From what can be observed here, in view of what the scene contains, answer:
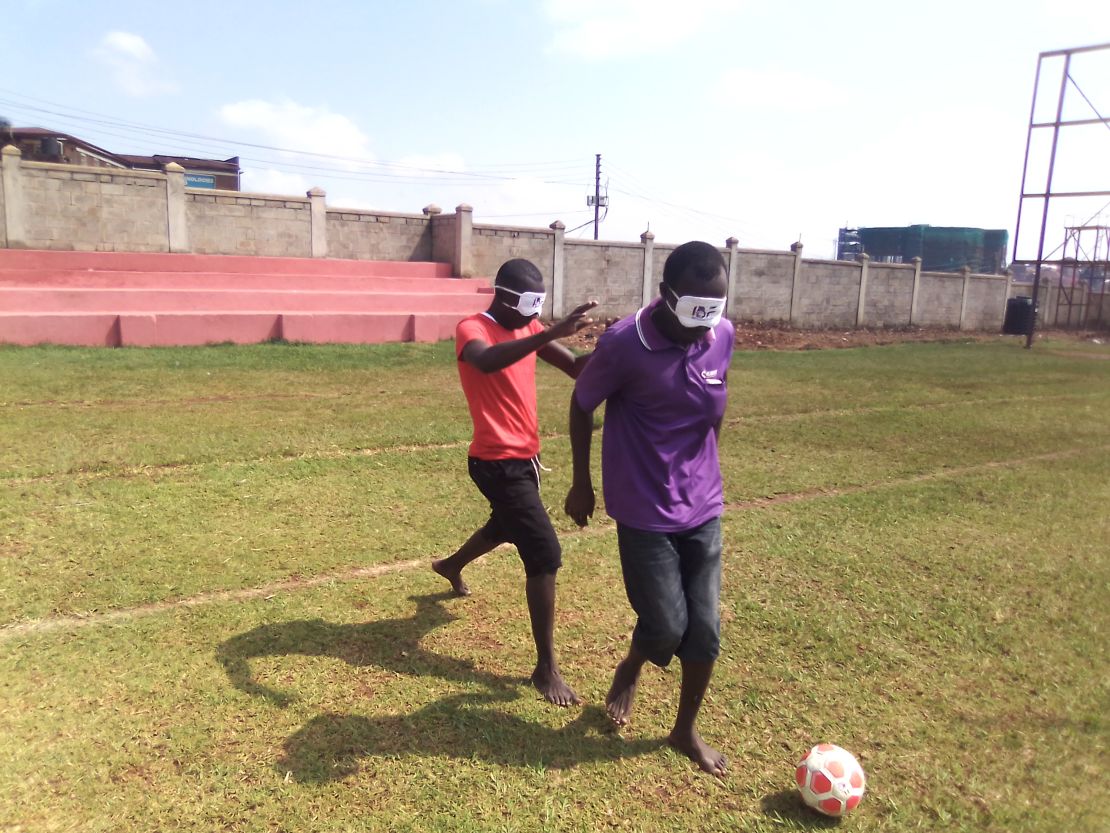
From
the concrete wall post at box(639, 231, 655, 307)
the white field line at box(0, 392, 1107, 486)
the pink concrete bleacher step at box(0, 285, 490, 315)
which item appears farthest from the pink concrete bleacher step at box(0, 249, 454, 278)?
the white field line at box(0, 392, 1107, 486)

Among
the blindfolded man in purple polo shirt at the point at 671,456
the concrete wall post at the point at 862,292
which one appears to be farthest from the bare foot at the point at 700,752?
the concrete wall post at the point at 862,292

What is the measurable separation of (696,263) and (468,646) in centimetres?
216

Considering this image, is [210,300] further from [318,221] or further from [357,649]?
[357,649]

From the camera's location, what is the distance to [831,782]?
2777mm

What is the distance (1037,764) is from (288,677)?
304 centimetres

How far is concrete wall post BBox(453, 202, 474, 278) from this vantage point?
20859 mm

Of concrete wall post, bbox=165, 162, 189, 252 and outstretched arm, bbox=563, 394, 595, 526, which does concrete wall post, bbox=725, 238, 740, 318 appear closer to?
concrete wall post, bbox=165, 162, 189, 252

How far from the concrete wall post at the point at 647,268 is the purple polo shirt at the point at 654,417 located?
835 inches

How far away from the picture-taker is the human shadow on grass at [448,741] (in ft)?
9.80

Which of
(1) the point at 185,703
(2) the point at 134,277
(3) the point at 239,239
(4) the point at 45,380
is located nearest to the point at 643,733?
(1) the point at 185,703

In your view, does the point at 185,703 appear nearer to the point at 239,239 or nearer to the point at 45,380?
the point at 45,380

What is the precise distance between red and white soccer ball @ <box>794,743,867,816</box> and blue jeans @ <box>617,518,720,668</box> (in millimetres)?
484

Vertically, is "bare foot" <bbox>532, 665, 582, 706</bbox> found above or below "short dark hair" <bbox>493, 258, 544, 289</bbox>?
below

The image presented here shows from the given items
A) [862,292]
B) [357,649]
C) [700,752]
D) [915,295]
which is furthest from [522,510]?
[915,295]
